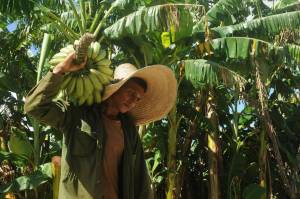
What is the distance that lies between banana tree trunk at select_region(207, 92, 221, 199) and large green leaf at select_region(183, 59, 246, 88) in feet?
4.49

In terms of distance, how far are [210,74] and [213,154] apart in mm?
1854

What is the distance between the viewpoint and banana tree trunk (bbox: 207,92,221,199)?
6898 millimetres

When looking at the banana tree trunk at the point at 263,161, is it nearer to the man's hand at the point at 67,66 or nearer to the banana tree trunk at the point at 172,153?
the banana tree trunk at the point at 172,153

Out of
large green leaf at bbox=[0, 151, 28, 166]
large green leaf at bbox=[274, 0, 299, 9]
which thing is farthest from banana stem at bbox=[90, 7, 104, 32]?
large green leaf at bbox=[274, 0, 299, 9]

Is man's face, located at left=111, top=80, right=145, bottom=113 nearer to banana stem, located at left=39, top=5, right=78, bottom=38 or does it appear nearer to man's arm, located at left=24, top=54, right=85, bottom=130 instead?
man's arm, located at left=24, top=54, right=85, bottom=130

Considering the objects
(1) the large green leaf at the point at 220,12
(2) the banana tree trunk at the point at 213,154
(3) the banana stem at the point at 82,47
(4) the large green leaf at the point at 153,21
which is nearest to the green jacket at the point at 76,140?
(3) the banana stem at the point at 82,47

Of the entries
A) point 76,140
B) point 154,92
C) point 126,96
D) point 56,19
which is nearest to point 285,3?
point 56,19

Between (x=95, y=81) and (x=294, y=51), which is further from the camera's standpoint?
(x=294, y=51)

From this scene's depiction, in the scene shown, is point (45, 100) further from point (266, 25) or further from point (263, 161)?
point (263, 161)

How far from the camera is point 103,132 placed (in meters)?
1.94

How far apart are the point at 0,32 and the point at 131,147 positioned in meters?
5.61

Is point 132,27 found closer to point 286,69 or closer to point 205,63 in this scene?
point 205,63

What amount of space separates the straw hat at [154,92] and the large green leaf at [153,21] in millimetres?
2809

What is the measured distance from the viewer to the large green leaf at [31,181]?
215 inches
